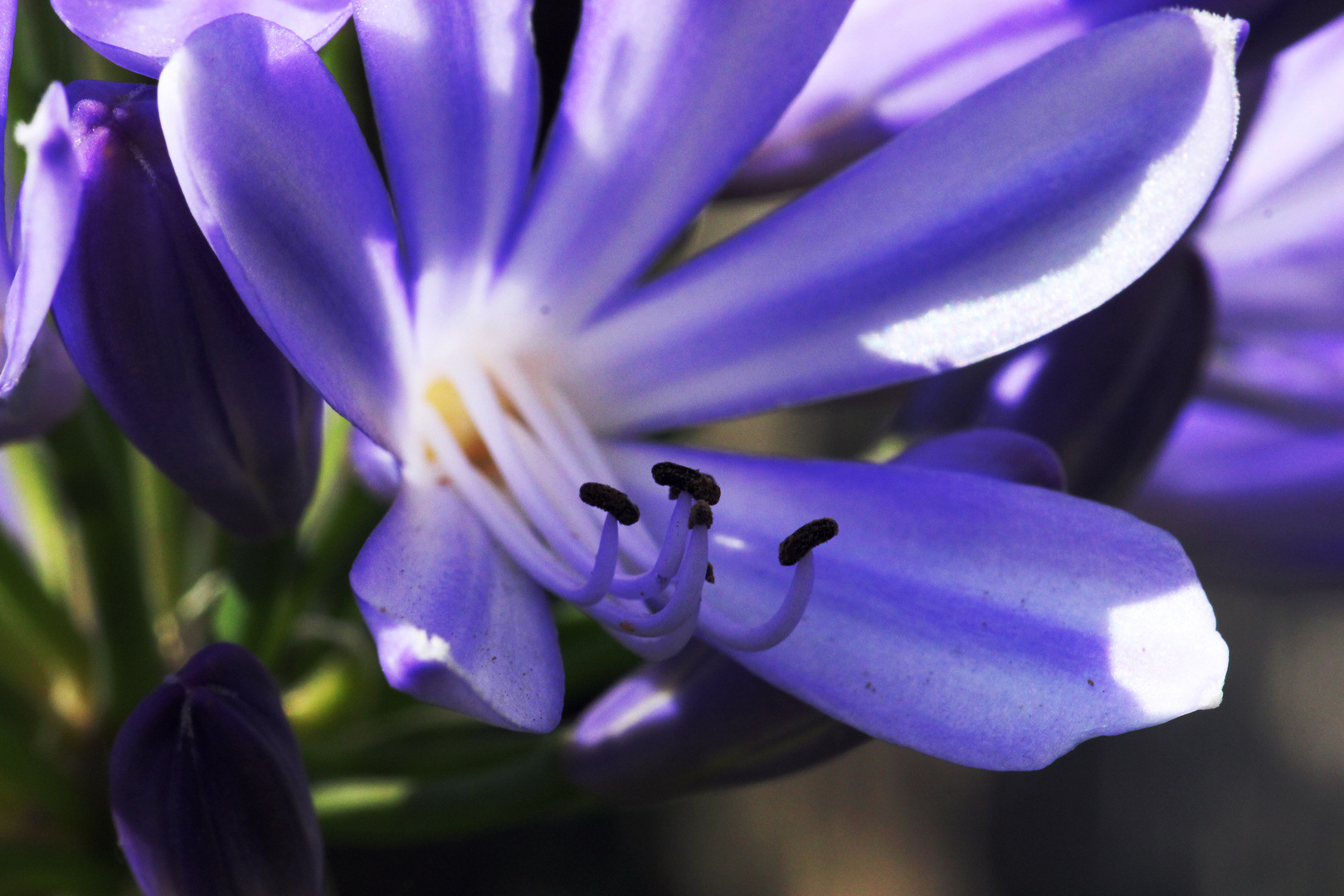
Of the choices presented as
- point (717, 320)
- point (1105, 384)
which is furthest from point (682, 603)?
point (1105, 384)

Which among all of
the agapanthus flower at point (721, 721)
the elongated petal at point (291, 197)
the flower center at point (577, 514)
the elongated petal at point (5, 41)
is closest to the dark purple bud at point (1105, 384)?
the agapanthus flower at point (721, 721)

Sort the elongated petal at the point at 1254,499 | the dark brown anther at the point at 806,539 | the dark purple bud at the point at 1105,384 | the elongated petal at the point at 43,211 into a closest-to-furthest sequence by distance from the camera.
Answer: the elongated petal at the point at 43,211 < the dark brown anther at the point at 806,539 < the dark purple bud at the point at 1105,384 < the elongated petal at the point at 1254,499

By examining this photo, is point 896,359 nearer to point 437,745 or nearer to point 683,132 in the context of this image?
point 683,132

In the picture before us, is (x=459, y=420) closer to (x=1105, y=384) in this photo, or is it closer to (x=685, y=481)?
(x=685, y=481)

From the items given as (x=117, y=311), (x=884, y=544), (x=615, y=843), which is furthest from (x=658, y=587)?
(x=615, y=843)

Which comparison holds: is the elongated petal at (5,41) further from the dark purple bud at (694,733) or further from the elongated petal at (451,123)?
the dark purple bud at (694,733)
